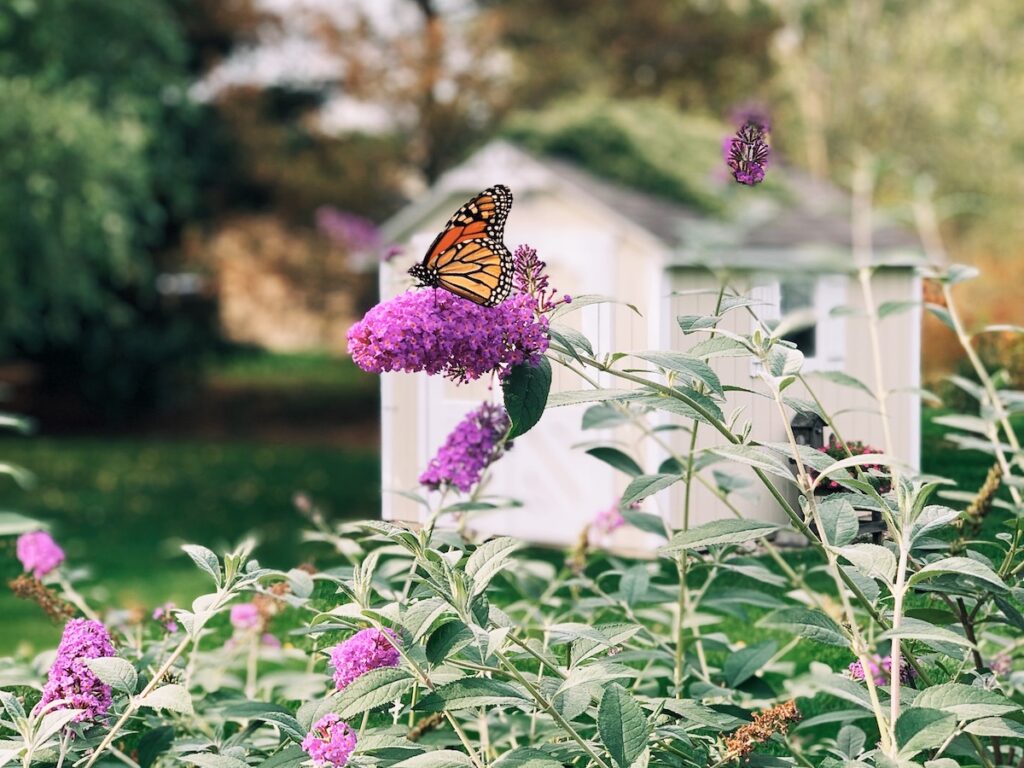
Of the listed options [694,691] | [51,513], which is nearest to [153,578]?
[51,513]

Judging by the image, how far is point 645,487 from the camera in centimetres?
140

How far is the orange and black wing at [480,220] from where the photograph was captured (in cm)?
153

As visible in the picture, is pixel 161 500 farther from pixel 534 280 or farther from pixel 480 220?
pixel 534 280

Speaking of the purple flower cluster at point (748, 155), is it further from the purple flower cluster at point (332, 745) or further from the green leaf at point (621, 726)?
the purple flower cluster at point (332, 745)

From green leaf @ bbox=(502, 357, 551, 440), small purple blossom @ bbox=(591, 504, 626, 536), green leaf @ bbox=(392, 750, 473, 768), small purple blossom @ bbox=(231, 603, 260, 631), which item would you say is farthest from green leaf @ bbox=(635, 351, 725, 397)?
small purple blossom @ bbox=(231, 603, 260, 631)

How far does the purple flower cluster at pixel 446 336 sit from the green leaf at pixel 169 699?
0.40 m

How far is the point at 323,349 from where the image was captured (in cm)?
2303

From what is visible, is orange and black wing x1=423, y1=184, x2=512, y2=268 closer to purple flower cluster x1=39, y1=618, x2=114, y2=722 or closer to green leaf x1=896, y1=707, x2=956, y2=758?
purple flower cluster x1=39, y1=618, x2=114, y2=722

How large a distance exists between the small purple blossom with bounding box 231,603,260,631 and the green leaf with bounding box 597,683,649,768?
0.93 meters

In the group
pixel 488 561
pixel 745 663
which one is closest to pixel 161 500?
pixel 745 663

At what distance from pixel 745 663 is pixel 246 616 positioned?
0.82m

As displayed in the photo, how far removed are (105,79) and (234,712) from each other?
33.1 feet

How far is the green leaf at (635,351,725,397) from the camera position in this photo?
1.27m

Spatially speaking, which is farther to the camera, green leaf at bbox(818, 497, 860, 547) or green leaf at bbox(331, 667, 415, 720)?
green leaf at bbox(818, 497, 860, 547)
